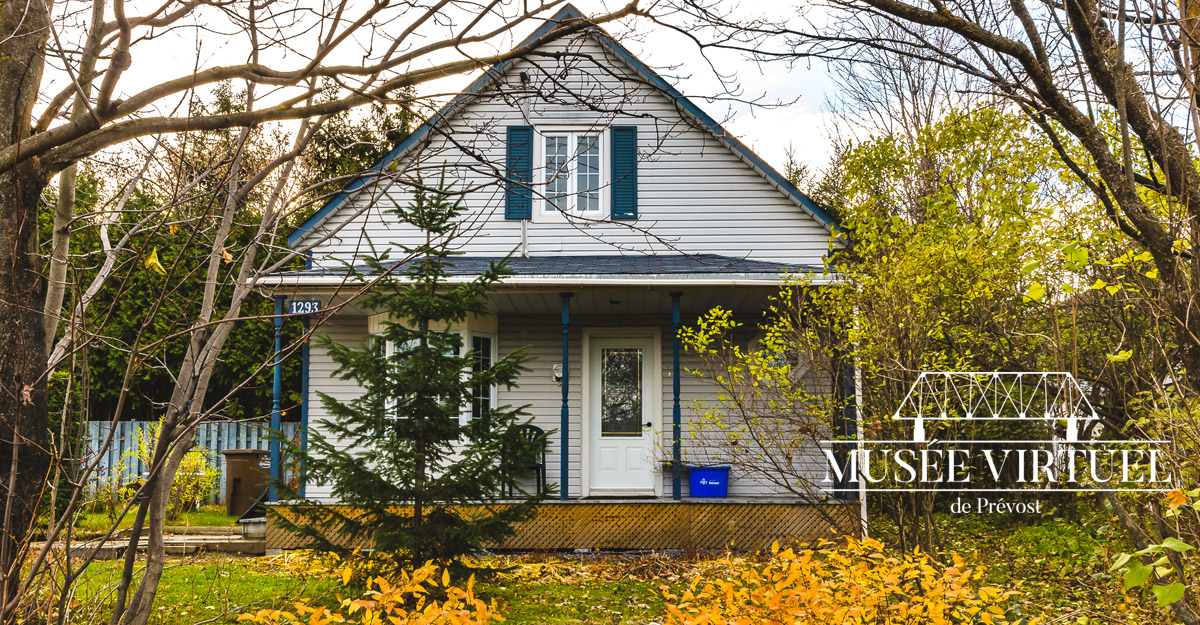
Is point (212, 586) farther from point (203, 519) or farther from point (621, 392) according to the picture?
point (203, 519)

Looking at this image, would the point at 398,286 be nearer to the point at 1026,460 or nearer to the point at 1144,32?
the point at 1144,32

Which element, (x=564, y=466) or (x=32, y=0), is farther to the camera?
(x=564, y=466)

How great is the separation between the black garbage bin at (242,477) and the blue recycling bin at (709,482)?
6.20m

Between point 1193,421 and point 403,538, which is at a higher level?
point 1193,421

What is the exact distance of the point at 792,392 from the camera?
727 centimetres

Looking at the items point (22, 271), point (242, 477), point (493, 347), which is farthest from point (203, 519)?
point (22, 271)

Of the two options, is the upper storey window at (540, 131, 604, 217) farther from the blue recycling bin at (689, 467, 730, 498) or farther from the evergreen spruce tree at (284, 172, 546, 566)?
the evergreen spruce tree at (284, 172, 546, 566)

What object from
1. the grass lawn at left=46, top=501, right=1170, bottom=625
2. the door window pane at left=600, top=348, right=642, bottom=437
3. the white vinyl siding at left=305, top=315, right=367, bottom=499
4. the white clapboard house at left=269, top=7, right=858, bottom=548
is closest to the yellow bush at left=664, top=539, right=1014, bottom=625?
the grass lawn at left=46, top=501, right=1170, bottom=625

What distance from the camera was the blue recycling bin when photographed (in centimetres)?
962

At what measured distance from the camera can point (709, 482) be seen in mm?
9625

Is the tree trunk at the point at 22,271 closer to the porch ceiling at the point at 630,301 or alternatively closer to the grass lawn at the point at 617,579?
the grass lawn at the point at 617,579

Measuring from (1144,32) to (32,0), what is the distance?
168 inches

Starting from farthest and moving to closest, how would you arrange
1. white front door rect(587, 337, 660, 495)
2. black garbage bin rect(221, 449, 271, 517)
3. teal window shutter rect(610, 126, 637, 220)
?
black garbage bin rect(221, 449, 271, 517) → teal window shutter rect(610, 126, 637, 220) → white front door rect(587, 337, 660, 495)

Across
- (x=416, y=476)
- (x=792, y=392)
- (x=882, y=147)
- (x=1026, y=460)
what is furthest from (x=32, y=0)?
(x=1026, y=460)
